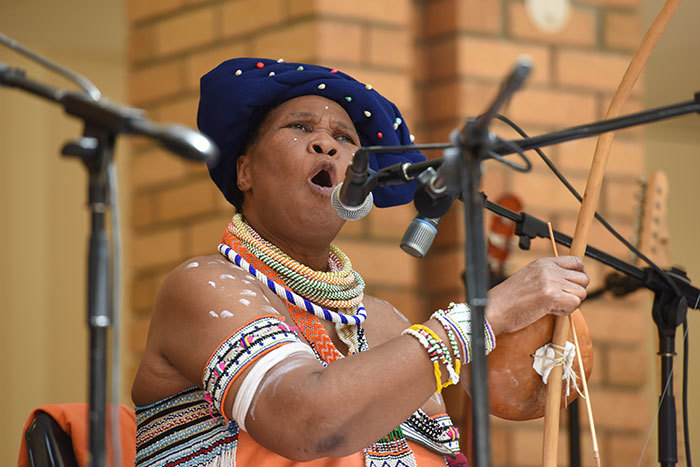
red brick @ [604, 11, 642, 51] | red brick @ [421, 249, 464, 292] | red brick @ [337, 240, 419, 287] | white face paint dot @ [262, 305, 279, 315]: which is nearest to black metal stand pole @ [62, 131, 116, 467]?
white face paint dot @ [262, 305, 279, 315]

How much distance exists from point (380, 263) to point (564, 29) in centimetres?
95

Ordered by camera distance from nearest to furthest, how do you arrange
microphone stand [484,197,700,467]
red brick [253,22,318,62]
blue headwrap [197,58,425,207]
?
microphone stand [484,197,700,467] < blue headwrap [197,58,425,207] < red brick [253,22,318,62]

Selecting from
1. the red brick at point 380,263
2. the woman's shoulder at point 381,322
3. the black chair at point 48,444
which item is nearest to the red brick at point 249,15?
the red brick at point 380,263

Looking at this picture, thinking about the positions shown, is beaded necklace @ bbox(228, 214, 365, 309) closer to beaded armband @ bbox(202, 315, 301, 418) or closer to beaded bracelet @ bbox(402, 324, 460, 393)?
beaded armband @ bbox(202, 315, 301, 418)

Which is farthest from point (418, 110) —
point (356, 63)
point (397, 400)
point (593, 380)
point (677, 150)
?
point (677, 150)

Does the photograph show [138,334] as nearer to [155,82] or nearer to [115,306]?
[155,82]

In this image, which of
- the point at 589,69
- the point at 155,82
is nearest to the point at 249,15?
the point at 155,82

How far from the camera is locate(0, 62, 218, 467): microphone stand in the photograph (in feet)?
3.34

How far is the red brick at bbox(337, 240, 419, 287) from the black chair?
1.31m

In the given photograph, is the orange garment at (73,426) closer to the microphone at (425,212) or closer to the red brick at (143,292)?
the microphone at (425,212)

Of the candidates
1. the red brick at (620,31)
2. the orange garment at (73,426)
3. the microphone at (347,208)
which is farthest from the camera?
the red brick at (620,31)

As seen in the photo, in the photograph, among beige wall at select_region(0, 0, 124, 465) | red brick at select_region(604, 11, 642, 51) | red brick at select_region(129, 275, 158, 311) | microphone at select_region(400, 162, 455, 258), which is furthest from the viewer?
beige wall at select_region(0, 0, 124, 465)

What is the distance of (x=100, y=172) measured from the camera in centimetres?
104

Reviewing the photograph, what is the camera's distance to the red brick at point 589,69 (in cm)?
310
